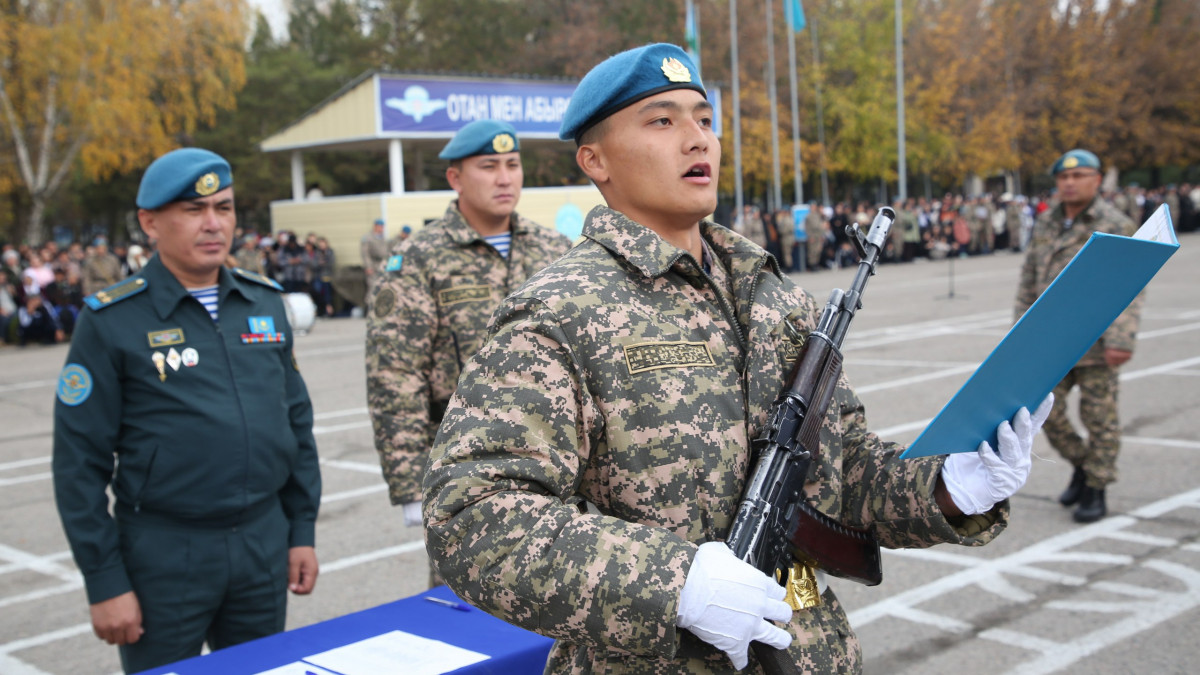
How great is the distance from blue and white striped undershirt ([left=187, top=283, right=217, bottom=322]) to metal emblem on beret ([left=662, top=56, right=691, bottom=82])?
2023mm

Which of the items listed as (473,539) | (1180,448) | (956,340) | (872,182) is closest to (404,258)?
(473,539)

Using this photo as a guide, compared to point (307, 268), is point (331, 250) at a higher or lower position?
higher

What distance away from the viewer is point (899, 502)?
212cm

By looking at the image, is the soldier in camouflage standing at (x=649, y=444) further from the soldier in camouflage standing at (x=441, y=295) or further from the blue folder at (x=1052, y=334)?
the soldier in camouflage standing at (x=441, y=295)

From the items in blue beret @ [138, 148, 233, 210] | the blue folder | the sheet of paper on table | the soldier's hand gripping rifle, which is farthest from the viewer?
blue beret @ [138, 148, 233, 210]

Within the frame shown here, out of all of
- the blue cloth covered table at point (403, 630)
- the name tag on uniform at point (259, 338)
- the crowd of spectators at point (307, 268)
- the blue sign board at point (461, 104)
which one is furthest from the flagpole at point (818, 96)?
the blue cloth covered table at point (403, 630)

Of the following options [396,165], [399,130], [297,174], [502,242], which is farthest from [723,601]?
[297,174]

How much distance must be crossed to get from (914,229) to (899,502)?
3062 centimetres

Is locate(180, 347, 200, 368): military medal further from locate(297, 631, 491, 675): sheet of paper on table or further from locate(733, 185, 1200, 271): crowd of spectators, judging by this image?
locate(733, 185, 1200, 271): crowd of spectators

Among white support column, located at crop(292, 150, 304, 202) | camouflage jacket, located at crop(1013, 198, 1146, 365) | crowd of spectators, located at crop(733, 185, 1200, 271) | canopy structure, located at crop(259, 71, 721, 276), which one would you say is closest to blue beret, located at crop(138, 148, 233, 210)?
camouflage jacket, located at crop(1013, 198, 1146, 365)

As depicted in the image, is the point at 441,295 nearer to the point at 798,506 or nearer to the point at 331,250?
the point at 798,506

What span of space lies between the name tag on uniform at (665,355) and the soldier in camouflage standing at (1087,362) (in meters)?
4.73

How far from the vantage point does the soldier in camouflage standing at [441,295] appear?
13.0 ft

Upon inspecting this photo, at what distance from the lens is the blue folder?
5.76 ft
